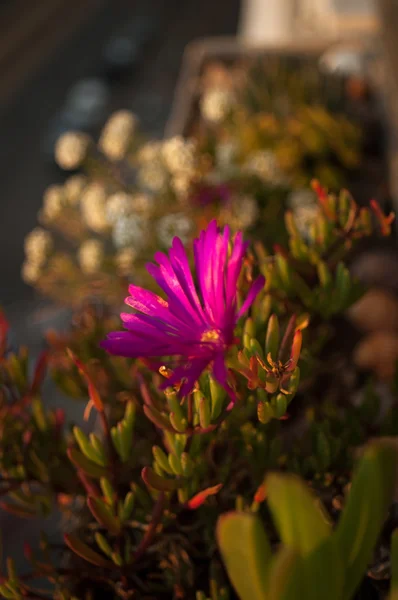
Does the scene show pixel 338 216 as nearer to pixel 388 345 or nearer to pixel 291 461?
pixel 291 461

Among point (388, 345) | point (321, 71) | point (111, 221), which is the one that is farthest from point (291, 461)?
point (321, 71)

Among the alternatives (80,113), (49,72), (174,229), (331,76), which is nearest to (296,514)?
(174,229)

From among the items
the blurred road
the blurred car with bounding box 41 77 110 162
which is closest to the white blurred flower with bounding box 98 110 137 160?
the blurred road

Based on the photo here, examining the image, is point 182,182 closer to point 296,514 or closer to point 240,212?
point 240,212

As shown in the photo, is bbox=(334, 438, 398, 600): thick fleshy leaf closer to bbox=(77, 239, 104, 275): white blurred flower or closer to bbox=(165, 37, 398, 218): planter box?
bbox=(77, 239, 104, 275): white blurred flower

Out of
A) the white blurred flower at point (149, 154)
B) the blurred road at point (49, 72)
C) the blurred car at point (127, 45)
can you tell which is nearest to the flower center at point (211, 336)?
the white blurred flower at point (149, 154)

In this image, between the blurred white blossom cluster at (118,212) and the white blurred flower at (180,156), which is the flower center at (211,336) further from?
the white blurred flower at (180,156)
